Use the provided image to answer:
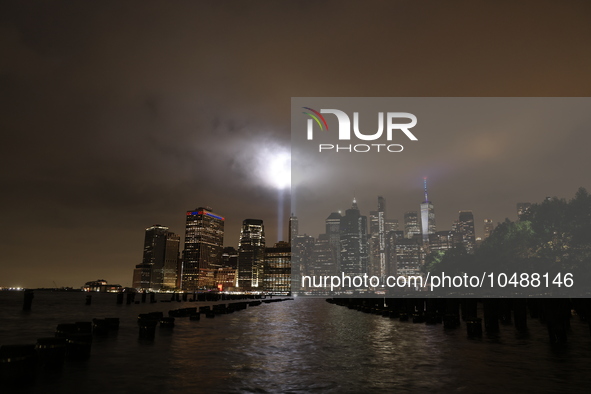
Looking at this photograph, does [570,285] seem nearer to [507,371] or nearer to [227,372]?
[507,371]

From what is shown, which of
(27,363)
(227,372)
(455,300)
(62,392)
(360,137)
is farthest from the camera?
(360,137)

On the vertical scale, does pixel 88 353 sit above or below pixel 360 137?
below

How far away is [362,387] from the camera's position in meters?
11.2

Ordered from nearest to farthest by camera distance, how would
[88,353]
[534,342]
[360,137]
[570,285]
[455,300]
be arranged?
[88,353]
[534,342]
[455,300]
[360,137]
[570,285]

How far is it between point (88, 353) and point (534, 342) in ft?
66.6

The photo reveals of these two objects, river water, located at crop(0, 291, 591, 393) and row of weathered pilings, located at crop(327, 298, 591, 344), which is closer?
river water, located at crop(0, 291, 591, 393)

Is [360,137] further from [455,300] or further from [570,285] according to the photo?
[570,285]

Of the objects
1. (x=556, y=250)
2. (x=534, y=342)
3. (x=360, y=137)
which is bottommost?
(x=534, y=342)

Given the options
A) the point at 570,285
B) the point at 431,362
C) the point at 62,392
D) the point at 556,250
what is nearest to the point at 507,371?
the point at 431,362

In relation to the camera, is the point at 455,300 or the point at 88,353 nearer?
the point at 88,353

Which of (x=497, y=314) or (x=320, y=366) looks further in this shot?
(x=497, y=314)

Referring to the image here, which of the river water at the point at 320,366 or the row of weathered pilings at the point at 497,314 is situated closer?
the river water at the point at 320,366

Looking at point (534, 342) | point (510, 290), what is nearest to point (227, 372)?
point (534, 342)

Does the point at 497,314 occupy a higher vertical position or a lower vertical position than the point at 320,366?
higher
